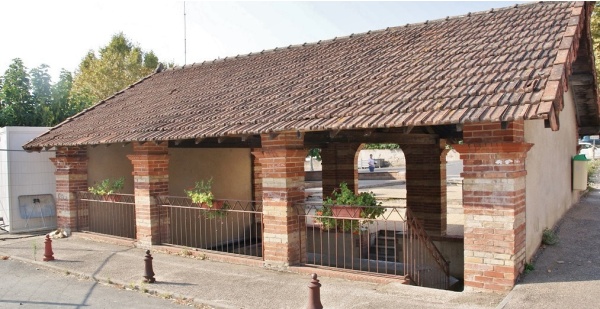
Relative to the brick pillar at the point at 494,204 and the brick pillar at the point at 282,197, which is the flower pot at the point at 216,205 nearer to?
the brick pillar at the point at 282,197

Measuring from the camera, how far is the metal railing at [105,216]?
1226 cm

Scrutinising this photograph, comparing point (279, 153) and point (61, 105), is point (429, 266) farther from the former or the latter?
point (61, 105)

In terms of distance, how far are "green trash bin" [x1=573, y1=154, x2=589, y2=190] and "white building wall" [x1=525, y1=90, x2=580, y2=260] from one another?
0.18 meters

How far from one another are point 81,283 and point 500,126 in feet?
22.8

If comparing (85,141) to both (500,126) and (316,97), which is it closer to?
(316,97)

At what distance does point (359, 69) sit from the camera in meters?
9.26

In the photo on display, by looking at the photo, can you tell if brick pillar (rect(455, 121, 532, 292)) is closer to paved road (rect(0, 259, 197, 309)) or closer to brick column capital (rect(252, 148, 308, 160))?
brick column capital (rect(252, 148, 308, 160))

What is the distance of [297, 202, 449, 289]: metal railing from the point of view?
762 centimetres

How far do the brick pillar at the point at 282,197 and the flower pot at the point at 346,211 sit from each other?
2.47 ft

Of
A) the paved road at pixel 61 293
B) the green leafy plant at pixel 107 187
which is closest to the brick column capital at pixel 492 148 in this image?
the paved road at pixel 61 293

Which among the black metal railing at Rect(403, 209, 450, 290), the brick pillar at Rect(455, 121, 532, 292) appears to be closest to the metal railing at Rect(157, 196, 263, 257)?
the black metal railing at Rect(403, 209, 450, 290)

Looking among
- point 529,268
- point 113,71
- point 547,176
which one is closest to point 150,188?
point 529,268

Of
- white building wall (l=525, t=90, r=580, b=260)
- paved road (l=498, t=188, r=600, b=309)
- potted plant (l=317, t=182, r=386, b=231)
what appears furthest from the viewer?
potted plant (l=317, t=182, r=386, b=231)

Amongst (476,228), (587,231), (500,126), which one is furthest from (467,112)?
(587,231)
